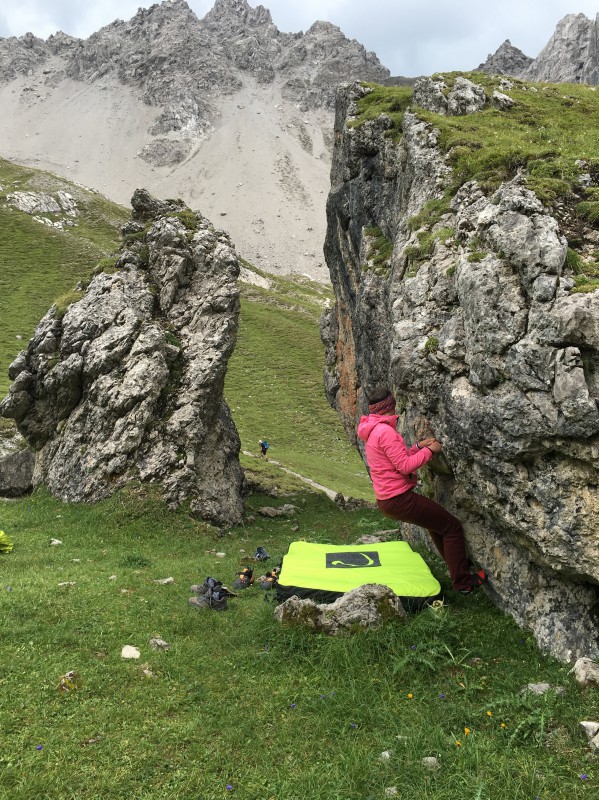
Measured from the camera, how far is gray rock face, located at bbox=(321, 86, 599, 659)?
8281 millimetres

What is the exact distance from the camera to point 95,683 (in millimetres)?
8422

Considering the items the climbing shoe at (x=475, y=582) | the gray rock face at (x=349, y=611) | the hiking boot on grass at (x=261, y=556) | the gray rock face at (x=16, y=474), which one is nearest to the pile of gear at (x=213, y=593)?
the gray rock face at (x=349, y=611)

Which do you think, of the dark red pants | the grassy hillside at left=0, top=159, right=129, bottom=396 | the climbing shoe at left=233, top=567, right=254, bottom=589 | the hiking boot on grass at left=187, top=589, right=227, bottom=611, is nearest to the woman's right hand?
the dark red pants

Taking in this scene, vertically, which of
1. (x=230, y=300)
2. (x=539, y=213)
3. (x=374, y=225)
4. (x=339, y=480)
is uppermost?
(x=374, y=225)

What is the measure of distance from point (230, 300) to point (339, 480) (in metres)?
20.4

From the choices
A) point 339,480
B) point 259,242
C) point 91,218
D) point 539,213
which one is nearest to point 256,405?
point 339,480

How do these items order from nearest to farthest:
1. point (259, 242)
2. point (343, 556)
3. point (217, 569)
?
1. point (343, 556)
2. point (217, 569)
3. point (259, 242)

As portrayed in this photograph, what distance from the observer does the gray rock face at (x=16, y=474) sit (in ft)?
78.9

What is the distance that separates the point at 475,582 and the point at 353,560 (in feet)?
9.77

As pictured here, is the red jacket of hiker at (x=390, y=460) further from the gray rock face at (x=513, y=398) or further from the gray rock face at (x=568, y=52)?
the gray rock face at (x=568, y=52)

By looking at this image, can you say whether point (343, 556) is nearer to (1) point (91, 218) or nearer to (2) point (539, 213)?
(2) point (539, 213)

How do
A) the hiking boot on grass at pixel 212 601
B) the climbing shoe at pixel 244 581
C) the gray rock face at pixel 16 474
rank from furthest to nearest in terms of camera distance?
the gray rock face at pixel 16 474
the climbing shoe at pixel 244 581
the hiking boot on grass at pixel 212 601

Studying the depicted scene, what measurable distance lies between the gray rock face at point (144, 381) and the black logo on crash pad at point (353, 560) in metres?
10.9

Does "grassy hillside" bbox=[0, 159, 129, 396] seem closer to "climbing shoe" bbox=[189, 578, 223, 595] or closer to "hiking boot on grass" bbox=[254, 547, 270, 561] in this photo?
"hiking boot on grass" bbox=[254, 547, 270, 561]
